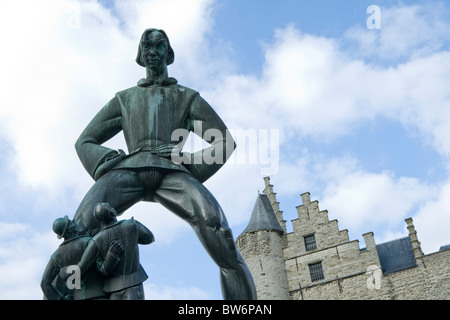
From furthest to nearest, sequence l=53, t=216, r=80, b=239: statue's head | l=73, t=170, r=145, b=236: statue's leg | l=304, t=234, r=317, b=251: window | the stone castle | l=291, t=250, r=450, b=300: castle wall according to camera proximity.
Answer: l=304, t=234, r=317, b=251: window, the stone castle, l=291, t=250, r=450, b=300: castle wall, l=73, t=170, r=145, b=236: statue's leg, l=53, t=216, r=80, b=239: statue's head

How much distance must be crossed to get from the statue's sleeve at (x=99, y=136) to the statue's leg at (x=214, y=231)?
53cm

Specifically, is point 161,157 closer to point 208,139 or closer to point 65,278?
point 208,139

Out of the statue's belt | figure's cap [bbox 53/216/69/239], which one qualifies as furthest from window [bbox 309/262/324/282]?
figure's cap [bbox 53/216/69/239]

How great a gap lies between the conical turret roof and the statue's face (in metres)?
27.7

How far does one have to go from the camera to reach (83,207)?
3.02 m

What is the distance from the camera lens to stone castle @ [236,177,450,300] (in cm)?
2877

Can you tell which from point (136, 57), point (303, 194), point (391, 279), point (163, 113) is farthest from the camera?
point (303, 194)

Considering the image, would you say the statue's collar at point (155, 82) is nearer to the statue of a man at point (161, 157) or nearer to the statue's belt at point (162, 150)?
the statue of a man at point (161, 157)
